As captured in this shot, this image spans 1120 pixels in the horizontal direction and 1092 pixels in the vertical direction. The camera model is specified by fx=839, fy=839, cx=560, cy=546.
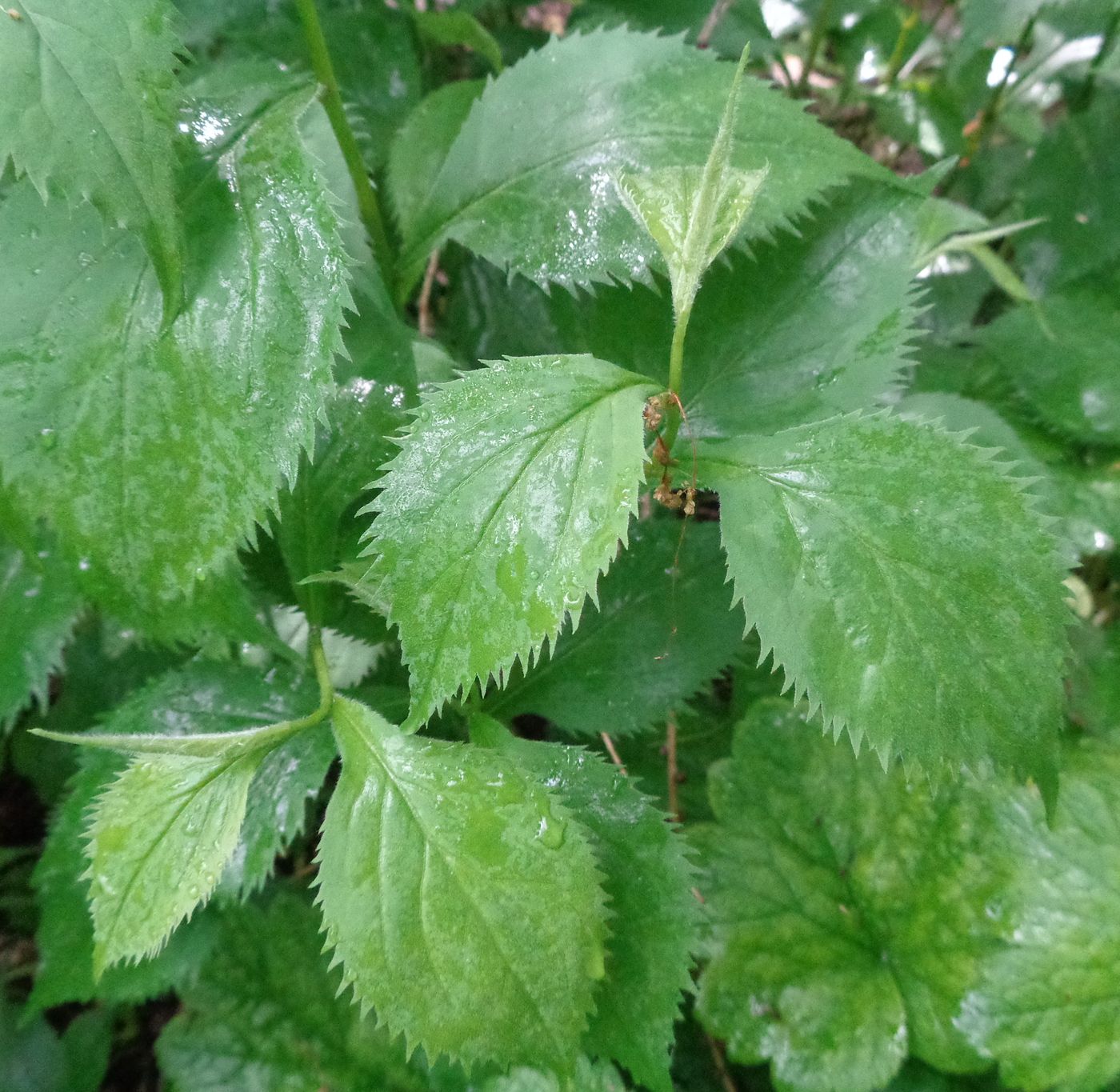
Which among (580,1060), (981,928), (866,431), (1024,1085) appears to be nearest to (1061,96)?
(866,431)

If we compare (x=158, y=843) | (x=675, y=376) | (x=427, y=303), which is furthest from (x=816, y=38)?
(x=158, y=843)

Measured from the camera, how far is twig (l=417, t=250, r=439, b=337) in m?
0.92

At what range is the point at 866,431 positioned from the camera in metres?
0.51

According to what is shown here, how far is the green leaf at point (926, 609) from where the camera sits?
1.55 feet

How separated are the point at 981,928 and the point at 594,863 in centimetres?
48

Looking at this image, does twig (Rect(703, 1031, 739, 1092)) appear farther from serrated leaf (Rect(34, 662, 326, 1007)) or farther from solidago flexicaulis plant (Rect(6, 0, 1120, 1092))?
serrated leaf (Rect(34, 662, 326, 1007))

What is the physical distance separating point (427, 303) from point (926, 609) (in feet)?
2.30

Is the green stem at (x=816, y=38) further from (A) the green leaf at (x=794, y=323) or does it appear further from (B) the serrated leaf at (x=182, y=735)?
(B) the serrated leaf at (x=182, y=735)

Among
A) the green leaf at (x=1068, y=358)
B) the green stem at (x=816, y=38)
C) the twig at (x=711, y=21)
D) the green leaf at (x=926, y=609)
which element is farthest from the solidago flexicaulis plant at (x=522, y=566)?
the green stem at (x=816, y=38)

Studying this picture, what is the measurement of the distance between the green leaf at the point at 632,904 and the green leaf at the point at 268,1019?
40 cm

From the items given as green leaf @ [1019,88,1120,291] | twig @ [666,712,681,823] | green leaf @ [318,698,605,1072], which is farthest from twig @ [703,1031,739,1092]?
green leaf @ [1019,88,1120,291]

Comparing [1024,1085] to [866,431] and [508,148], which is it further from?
[508,148]

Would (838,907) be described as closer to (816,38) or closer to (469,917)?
(469,917)

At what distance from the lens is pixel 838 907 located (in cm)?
86
